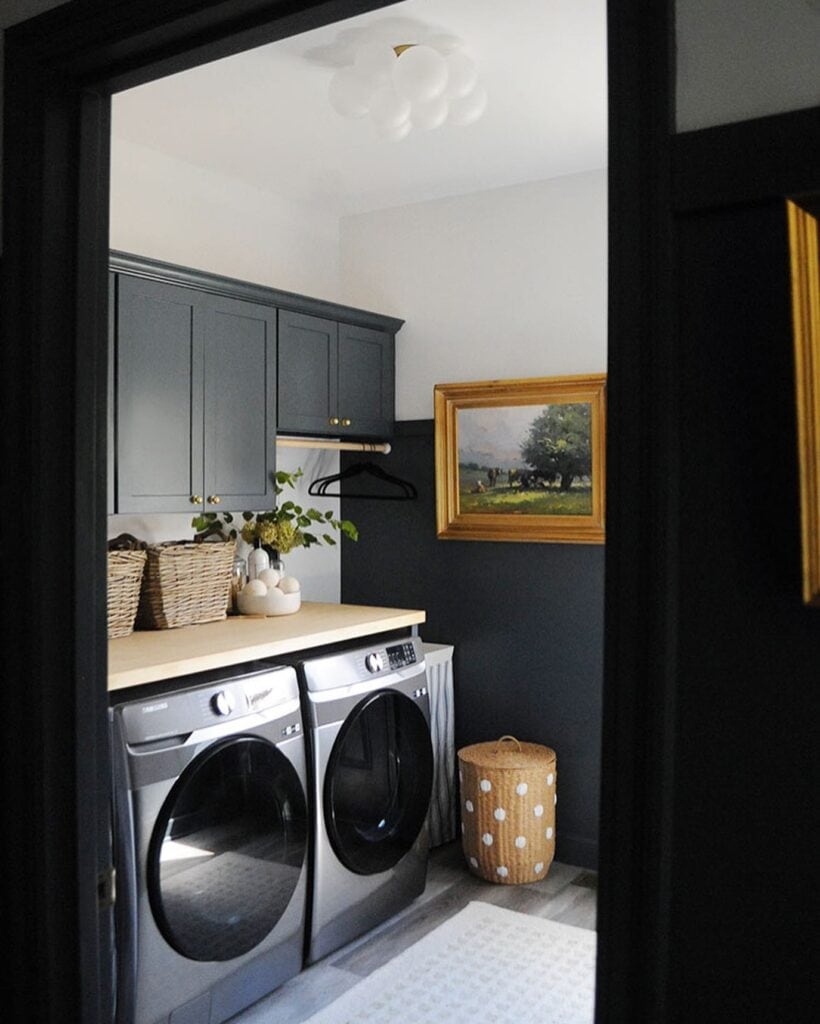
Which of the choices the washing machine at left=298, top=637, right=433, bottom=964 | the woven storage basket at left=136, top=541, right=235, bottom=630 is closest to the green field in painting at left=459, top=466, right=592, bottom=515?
the washing machine at left=298, top=637, right=433, bottom=964

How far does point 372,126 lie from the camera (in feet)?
11.0

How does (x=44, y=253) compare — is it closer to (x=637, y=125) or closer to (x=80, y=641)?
(x=80, y=641)

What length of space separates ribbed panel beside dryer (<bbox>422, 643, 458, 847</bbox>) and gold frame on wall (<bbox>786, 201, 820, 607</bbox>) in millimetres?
3177

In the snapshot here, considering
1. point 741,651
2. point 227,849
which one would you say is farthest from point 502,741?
point 741,651

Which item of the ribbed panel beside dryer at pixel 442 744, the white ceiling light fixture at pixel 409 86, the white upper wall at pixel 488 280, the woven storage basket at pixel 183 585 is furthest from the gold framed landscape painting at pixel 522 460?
the white ceiling light fixture at pixel 409 86

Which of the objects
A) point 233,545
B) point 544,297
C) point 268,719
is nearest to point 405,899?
point 268,719

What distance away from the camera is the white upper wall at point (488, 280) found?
3.87 metres

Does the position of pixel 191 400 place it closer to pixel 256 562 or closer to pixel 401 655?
pixel 256 562

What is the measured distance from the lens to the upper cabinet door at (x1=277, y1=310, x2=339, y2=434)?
146 inches

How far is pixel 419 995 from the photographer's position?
290 cm

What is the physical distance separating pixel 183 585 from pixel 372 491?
1236mm

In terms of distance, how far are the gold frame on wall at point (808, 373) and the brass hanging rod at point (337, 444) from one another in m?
3.04

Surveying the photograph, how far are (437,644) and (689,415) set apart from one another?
3368 mm

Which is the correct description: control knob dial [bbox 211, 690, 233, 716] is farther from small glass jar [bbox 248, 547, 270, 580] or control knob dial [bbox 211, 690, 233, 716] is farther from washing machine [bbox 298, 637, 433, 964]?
small glass jar [bbox 248, 547, 270, 580]
